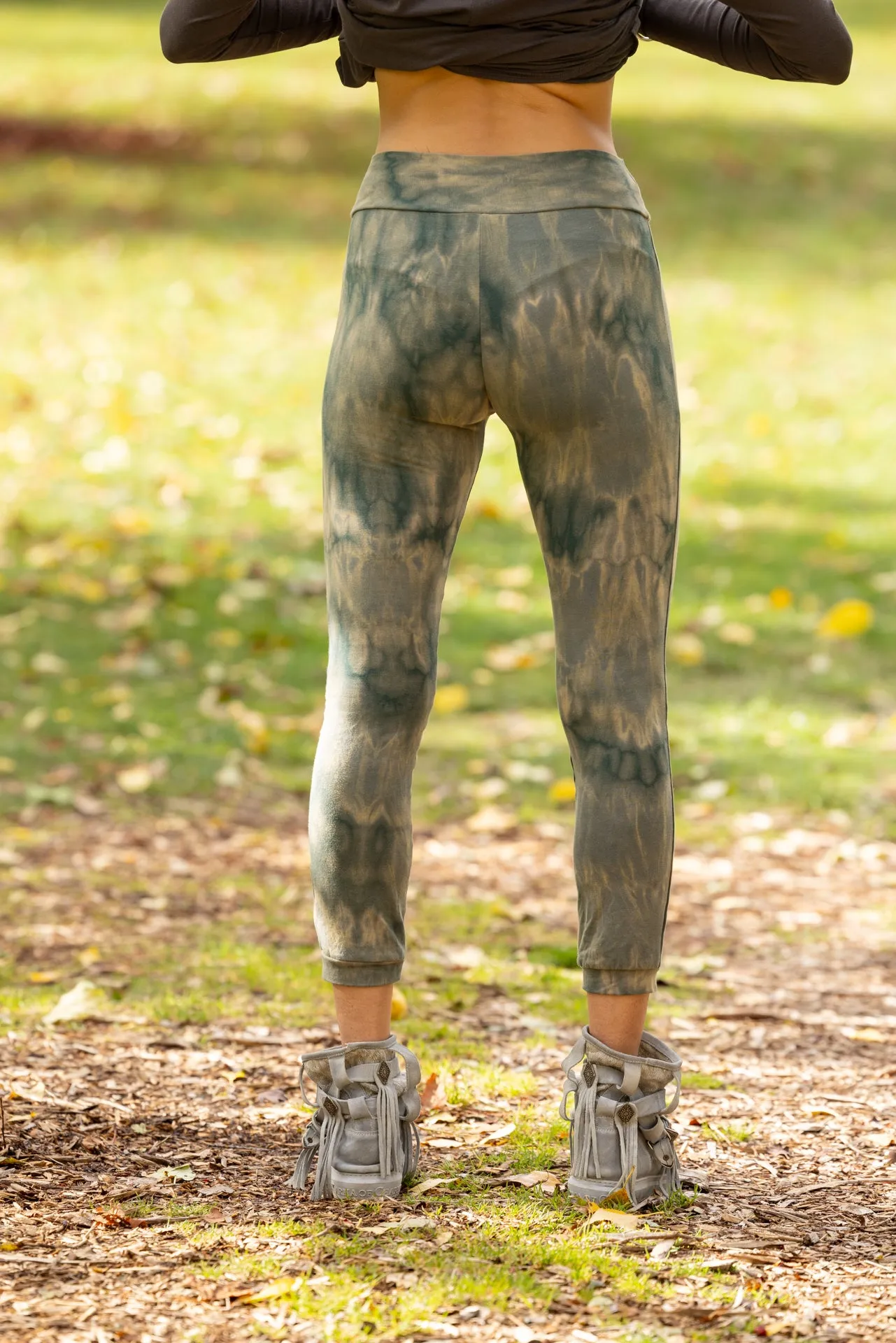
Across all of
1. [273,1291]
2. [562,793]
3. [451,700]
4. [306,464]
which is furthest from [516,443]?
[306,464]

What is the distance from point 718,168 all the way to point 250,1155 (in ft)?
45.2

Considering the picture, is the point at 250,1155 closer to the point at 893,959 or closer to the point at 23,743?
the point at 893,959

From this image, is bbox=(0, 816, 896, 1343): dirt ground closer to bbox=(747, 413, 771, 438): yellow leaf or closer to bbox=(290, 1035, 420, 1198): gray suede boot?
bbox=(290, 1035, 420, 1198): gray suede boot

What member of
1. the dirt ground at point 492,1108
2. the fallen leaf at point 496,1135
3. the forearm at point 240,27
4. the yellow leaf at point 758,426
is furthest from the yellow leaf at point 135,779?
the yellow leaf at point 758,426

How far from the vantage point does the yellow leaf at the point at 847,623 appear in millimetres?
7199

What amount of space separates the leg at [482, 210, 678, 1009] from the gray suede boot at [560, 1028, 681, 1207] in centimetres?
5

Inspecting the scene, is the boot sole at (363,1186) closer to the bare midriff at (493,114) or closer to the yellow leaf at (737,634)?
the bare midriff at (493,114)

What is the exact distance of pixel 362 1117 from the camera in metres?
2.88

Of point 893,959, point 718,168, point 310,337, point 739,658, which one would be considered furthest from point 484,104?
point 718,168

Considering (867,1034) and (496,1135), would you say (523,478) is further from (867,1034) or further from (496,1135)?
(867,1034)

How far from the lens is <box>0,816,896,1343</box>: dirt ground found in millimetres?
2535

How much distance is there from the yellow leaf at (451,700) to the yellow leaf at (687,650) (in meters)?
0.90

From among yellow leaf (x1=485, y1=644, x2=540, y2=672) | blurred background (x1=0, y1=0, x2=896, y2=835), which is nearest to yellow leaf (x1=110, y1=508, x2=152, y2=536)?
blurred background (x1=0, y1=0, x2=896, y2=835)

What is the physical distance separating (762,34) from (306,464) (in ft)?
22.9
